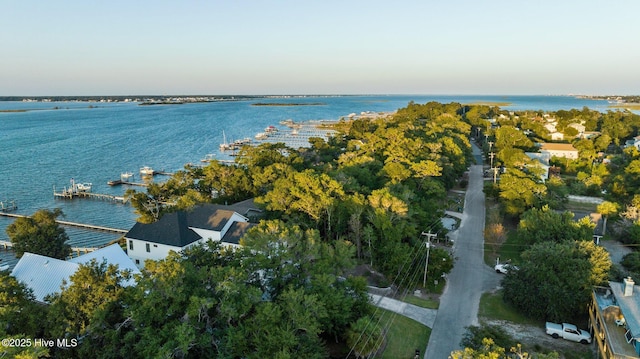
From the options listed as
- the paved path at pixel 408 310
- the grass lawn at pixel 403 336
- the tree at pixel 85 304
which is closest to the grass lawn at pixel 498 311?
the paved path at pixel 408 310

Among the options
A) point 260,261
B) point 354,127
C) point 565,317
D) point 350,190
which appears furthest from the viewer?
point 354,127

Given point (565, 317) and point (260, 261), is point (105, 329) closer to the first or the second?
point (260, 261)

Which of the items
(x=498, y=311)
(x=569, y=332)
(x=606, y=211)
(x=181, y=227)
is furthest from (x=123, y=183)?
(x=606, y=211)

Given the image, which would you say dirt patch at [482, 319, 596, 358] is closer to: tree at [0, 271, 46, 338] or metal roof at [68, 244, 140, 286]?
metal roof at [68, 244, 140, 286]

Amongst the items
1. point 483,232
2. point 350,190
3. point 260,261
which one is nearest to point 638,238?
point 483,232

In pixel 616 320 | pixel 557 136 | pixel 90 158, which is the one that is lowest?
pixel 90 158

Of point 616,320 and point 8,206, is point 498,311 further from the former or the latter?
point 8,206
